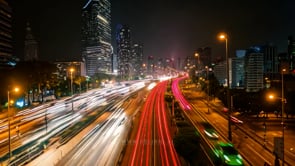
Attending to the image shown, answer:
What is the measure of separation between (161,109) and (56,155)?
31002 mm

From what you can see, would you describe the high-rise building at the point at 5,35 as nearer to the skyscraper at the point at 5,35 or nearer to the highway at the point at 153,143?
the skyscraper at the point at 5,35

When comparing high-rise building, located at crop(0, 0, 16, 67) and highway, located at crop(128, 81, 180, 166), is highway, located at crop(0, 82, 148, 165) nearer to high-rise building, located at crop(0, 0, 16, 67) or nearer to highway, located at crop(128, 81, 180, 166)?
highway, located at crop(128, 81, 180, 166)

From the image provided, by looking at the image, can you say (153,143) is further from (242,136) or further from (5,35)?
(5,35)

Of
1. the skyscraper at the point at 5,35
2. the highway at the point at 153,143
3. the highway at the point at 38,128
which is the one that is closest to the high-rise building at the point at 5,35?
the skyscraper at the point at 5,35

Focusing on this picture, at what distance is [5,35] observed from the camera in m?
128

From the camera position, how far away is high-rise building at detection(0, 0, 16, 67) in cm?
12538

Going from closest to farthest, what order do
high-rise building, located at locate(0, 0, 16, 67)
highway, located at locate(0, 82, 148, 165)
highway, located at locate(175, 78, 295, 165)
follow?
highway, located at locate(175, 78, 295, 165), highway, located at locate(0, 82, 148, 165), high-rise building, located at locate(0, 0, 16, 67)

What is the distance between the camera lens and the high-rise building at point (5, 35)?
125375mm

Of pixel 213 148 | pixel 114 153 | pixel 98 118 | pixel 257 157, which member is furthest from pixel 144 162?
pixel 98 118

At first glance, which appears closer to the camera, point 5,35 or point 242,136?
point 242,136

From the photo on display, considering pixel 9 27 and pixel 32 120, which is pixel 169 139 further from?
pixel 9 27

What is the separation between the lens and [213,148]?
2970 cm

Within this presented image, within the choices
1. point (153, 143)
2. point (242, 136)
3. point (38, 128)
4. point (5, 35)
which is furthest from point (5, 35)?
point (242, 136)

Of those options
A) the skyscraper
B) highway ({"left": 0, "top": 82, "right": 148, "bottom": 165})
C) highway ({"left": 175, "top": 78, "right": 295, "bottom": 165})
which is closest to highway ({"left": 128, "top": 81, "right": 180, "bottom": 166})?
highway ({"left": 175, "top": 78, "right": 295, "bottom": 165})
